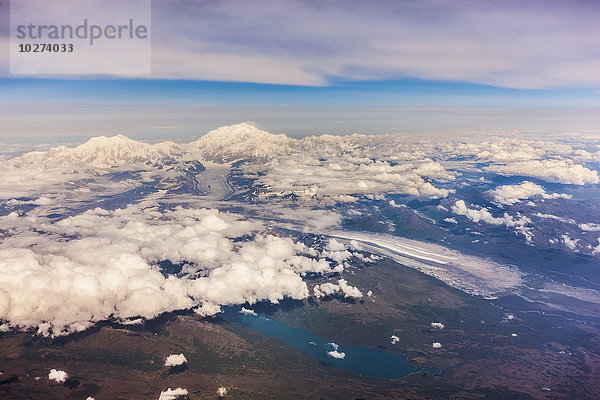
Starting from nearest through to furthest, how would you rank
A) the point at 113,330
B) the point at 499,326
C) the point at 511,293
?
1. the point at 113,330
2. the point at 499,326
3. the point at 511,293

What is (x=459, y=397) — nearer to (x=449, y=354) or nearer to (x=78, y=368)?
(x=449, y=354)

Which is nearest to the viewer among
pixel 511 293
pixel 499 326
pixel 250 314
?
pixel 499 326

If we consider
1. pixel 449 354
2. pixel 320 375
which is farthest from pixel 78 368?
pixel 449 354

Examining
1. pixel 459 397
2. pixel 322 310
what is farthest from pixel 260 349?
pixel 459 397

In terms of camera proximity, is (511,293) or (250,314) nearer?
(250,314)

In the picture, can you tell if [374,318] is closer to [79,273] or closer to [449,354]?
[449,354]

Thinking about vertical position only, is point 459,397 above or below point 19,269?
below
